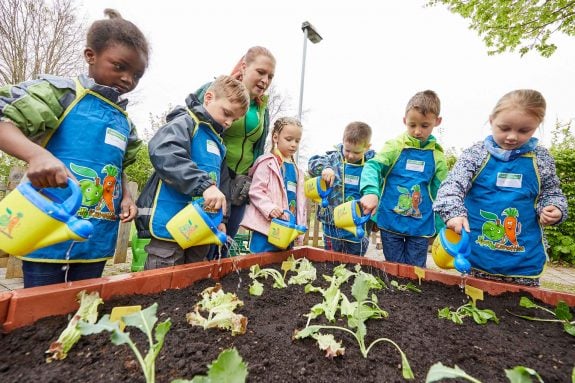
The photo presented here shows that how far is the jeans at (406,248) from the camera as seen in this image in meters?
2.54

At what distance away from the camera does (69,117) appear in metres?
1.38

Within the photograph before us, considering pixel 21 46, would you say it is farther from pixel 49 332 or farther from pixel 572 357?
pixel 572 357

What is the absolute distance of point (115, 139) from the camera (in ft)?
5.06

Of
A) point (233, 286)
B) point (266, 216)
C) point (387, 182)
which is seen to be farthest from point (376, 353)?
point (387, 182)

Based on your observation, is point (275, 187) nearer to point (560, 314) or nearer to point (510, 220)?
point (510, 220)

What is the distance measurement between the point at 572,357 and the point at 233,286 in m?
1.36

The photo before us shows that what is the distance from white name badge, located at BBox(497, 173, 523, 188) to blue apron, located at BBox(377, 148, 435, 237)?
0.67 m

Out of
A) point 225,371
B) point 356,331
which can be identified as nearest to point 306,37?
point 356,331

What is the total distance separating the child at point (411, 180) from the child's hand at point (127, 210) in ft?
5.43

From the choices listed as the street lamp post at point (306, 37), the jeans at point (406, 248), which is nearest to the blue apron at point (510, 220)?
the jeans at point (406, 248)

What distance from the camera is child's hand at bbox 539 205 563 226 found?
5.59ft

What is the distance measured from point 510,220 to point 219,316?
1791 millimetres

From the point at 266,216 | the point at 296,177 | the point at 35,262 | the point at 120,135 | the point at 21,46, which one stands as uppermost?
the point at 21,46

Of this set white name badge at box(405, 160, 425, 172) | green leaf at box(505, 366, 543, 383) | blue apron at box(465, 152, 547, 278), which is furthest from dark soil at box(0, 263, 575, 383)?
white name badge at box(405, 160, 425, 172)
